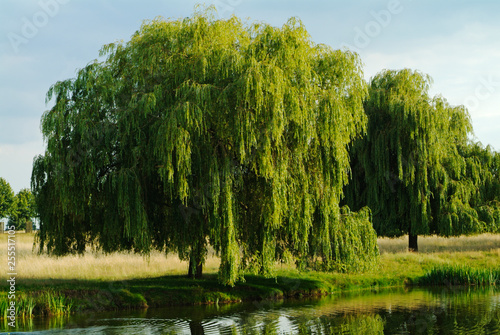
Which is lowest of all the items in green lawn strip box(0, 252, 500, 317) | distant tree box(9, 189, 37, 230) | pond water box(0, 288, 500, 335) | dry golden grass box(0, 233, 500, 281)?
pond water box(0, 288, 500, 335)

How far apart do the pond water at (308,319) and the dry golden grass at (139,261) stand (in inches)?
106

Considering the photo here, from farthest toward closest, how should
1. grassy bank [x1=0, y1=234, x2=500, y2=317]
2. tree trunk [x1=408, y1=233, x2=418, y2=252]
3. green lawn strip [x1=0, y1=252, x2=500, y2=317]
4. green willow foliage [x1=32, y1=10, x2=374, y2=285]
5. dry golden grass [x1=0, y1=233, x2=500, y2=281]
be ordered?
tree trunk [x1=408, y1=233, x2=418, y2=252] → dry golden grass [x1=0, y1=233, x2=500, y2=281] → grassy bank [x1=0, y1=234, x2=500, y2=317] → green lawn strip [x1=0, y1=252, x2=500, y2=317] → green willow foliage [x1=32, y1=10, x2=374, y2=285]

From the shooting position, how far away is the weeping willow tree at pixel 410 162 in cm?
2886

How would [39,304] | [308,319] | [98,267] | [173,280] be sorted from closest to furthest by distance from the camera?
[308,319] → [39,304] → [173,280] → [98,267]

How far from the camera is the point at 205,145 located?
17094 mm

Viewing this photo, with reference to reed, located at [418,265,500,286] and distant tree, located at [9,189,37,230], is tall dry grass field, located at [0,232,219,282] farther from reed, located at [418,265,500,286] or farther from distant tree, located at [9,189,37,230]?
distant tree, located at [9,189,37,230]

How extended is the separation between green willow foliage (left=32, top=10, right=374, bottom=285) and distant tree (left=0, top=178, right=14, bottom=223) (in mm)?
49250

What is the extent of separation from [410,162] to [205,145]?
51.7 ft

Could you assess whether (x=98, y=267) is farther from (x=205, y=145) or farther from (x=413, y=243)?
(x=413, y=243)

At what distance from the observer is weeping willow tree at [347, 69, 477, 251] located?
94.7 feet

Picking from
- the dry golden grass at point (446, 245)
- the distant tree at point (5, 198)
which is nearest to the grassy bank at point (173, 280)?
the dry golden grass at point (446, 245)

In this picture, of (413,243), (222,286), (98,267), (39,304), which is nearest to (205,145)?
(222,286)

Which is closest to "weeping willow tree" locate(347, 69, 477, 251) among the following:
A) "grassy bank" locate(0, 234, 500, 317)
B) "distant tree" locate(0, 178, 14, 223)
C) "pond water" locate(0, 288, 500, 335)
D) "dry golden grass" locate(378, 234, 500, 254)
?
"dry golden grass" locate(378, 234, 500, 254)

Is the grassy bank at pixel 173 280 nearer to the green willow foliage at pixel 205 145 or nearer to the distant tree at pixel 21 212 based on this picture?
the green willow foliage at pixel 205 145
